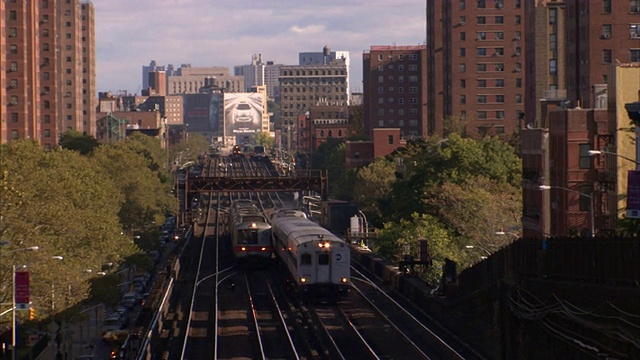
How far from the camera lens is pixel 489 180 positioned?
92938 mm

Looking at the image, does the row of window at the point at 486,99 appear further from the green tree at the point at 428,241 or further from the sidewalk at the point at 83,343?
the sidewalk at the point at 83,343

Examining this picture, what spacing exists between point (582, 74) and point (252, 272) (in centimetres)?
3220

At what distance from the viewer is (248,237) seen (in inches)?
3253

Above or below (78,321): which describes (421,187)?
above

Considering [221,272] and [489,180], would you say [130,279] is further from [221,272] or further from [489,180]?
[489,180]

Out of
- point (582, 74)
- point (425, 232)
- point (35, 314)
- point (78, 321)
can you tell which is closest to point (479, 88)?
point (582, 74)

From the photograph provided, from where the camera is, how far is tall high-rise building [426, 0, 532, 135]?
164000 millimetres

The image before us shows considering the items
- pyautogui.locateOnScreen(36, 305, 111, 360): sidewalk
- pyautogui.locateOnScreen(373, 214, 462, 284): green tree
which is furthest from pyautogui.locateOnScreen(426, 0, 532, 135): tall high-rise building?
pyautogui.locateOnScreen(36, 305, 111, 360): sidewalk

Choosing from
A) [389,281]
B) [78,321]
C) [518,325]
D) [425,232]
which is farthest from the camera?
[425,232]

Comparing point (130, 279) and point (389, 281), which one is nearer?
point (389, 281)

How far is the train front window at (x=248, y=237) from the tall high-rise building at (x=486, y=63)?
8399cm

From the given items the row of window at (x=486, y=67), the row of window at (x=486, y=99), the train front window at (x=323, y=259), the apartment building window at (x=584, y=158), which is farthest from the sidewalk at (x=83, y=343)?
the row of window at (x=486, y=67)

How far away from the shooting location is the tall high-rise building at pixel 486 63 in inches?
6457

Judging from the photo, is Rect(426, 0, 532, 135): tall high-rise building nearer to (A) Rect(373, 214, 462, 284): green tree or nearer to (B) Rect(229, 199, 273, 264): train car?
(A) Rect(373, 214, 462, 284): green tree
